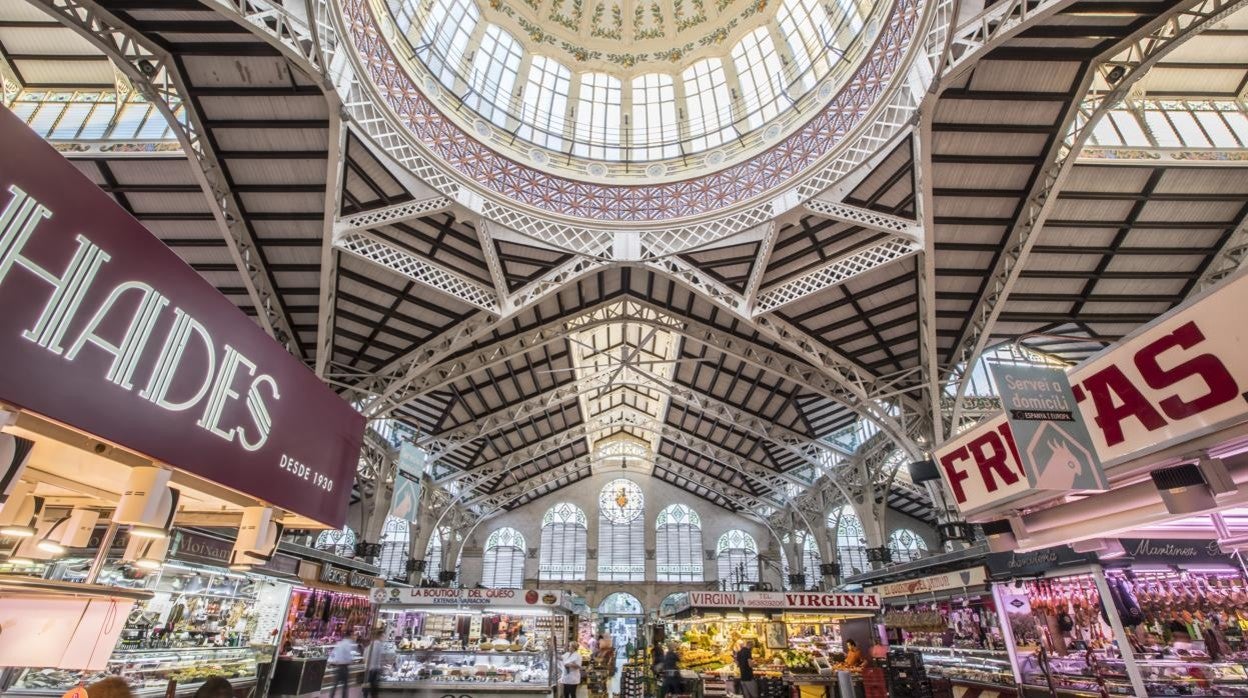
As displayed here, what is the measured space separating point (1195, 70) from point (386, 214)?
63.1ft

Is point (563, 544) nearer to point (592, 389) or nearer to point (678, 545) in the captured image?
point (678, 545)

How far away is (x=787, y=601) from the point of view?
16.4 m

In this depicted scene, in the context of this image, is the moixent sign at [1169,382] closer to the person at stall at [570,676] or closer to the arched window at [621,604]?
the person at stall at [570,676]

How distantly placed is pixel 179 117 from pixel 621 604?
111 feet

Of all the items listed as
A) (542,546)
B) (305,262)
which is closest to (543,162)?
(305,262)

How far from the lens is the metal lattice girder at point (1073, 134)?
28.8 feet

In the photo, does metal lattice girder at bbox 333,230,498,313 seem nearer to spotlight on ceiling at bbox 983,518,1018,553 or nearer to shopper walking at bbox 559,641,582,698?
shopper walking at bbox 559,641,582,698

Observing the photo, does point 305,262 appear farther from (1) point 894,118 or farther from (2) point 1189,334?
(2) point 1189,334

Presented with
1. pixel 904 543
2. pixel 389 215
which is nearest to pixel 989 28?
pixel 389 215

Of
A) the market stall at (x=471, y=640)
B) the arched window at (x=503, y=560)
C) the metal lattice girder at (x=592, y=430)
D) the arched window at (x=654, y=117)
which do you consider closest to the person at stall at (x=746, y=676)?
the market stall at (x=471, y=640)

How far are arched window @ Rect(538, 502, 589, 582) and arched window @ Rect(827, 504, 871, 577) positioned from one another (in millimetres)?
16364

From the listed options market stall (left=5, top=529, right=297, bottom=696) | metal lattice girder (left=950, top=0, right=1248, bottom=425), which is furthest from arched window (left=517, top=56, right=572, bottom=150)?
market stall (left=5, top=529, right=297, bottom=696)

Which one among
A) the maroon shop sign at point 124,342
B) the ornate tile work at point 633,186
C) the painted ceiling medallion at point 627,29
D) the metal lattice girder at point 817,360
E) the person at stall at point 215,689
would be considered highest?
the painted ceiling medallion at point 627,29

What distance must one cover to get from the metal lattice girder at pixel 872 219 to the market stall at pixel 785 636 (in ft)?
34.1
